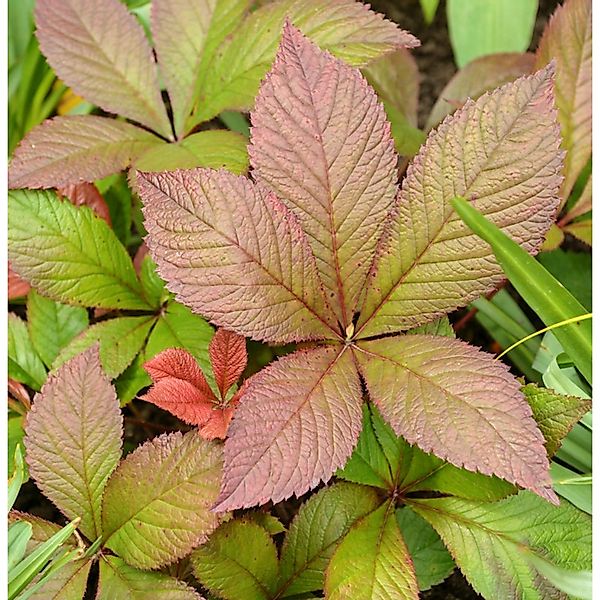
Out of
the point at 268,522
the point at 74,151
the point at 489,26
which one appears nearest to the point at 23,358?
the point at 74,151

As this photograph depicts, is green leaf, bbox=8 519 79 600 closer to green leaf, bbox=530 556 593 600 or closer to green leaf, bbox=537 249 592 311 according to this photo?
green leaf, bbox=530 556 593 600

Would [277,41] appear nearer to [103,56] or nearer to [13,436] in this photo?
[103,56]

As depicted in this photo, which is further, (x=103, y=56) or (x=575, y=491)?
(x=103, y=56)

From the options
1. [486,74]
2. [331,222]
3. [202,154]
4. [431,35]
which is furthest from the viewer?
[431,35]

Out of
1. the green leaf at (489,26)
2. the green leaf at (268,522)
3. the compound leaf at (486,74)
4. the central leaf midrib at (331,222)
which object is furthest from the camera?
the green leaf at (489,26)

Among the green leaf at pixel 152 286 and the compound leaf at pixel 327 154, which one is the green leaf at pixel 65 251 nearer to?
the green leaf at pixel 152 286

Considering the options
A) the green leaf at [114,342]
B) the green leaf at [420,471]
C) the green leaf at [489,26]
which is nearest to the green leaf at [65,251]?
the green leaf at [114,342]
